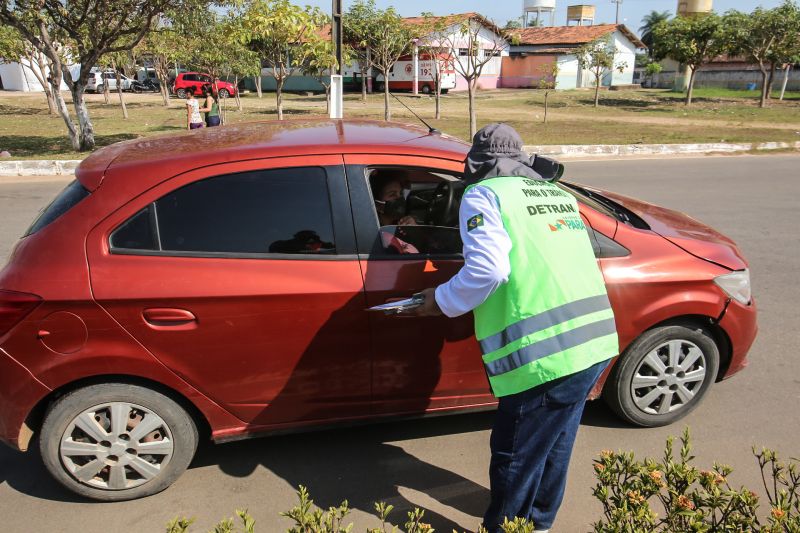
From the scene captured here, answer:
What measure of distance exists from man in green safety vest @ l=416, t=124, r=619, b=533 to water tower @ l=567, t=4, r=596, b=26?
74.2 metres

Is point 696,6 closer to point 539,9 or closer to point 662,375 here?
point 539,9

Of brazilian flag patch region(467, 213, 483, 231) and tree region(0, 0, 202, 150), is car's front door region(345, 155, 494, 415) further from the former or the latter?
tree region(0, 0, 202, 150)

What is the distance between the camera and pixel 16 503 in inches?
113

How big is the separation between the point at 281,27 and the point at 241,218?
46.7 feet

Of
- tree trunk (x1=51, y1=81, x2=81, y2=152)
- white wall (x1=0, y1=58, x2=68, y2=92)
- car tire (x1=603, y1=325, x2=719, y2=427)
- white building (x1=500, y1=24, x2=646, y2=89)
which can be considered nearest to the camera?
car tire (x1=603, y1=325, x2=719, y2=427)

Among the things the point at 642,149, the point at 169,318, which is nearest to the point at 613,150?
the point at 642,149

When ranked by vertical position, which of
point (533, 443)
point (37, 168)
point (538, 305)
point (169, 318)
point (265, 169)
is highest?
point (265, 169)

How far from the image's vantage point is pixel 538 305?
7.14 feet

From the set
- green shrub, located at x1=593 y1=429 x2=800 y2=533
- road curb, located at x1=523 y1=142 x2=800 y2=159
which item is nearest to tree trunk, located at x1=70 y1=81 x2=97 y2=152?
road curb, located at x1=523 y1=142 x2=800 y2=159

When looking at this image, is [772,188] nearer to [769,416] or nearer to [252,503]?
[769,416]

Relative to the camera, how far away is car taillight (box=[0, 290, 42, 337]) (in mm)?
2564

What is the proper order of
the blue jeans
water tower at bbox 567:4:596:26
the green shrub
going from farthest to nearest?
water tower at bbox 567:4:596:26, the blue jeans, the green shrub

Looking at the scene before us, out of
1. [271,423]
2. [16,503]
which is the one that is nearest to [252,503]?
[271,423]

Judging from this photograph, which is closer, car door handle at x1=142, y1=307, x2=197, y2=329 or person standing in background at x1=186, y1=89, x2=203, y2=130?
car door handle at x1=142, y1=307, x2=197, y2=329
